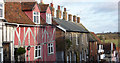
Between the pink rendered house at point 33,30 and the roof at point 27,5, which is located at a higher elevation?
the roof at point 27,5

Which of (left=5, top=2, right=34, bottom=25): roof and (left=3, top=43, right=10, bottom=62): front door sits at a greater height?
(left=5, top=2, right=34, bottom=25): roof

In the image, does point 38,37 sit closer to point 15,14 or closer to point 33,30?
point 33,30

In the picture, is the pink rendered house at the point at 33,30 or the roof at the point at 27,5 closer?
A: the pink rendered house at the point at 33,30

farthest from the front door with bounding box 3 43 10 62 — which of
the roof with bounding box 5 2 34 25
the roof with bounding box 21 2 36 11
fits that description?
the roof with bounding box 21 2 36 11

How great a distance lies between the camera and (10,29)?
12.7 metres

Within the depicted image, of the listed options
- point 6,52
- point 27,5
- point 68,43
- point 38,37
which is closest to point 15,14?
point 27,5

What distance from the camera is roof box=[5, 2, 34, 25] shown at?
13.4 metres

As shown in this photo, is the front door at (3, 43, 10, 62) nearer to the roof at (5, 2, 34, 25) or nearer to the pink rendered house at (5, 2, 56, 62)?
the pink rendered house at (5, 2, 56, 62)

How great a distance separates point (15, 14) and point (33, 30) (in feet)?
7.25

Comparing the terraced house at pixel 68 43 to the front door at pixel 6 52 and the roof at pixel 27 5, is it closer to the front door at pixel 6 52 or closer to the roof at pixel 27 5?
the roof at pixel 27 5

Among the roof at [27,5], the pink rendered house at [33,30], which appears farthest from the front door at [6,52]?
the roof at [27,5]

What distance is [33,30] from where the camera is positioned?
15672 mm

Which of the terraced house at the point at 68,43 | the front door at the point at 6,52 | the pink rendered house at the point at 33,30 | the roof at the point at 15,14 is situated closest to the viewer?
the front door at the point at 6,52

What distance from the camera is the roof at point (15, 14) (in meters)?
13.4
